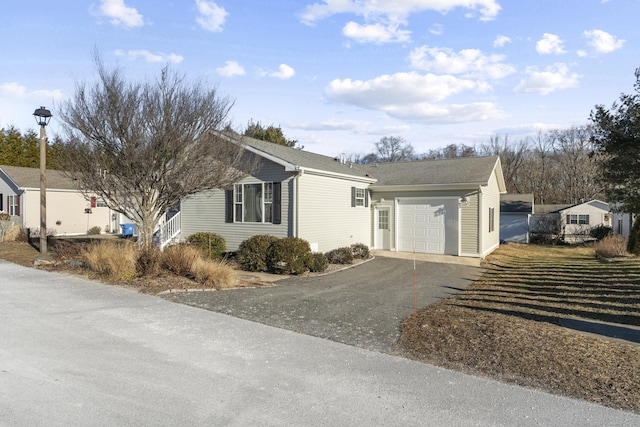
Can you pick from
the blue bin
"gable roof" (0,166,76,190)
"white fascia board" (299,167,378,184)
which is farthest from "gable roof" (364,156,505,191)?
"gable roof" (0,166,76,190)

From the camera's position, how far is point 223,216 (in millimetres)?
16188

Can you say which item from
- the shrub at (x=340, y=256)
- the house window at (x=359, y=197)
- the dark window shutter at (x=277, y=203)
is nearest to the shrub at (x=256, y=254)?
the dark window shutter at (x=277, y=203)

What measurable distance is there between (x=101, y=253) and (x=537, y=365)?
34.7ft

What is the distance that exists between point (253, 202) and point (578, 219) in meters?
27.7

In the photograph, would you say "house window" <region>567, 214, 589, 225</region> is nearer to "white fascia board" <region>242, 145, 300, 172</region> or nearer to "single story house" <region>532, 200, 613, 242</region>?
"single story house" <region>532, 200, 613, 242</region>

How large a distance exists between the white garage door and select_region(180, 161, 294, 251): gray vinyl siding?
5.92 meters

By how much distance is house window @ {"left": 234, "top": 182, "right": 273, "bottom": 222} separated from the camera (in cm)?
1509

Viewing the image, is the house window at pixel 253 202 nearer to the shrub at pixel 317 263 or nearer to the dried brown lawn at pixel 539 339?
the shrub at pixel 317 263

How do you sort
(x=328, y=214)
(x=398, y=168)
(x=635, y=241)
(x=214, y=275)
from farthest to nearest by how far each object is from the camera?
(x=398, y=168) < (x=635, y=241) < (x=328, y=214) < (x=214, y=275)

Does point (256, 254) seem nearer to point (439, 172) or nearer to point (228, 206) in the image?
point (228, 206)

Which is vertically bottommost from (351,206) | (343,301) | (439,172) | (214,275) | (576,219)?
(343,301)

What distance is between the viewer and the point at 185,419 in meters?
3.80

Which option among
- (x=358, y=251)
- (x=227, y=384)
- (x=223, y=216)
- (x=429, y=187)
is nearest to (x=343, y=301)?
(x=227, y=384)

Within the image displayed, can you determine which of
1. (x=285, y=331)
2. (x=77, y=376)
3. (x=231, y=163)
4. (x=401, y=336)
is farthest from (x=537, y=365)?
(x=231, y=163)
